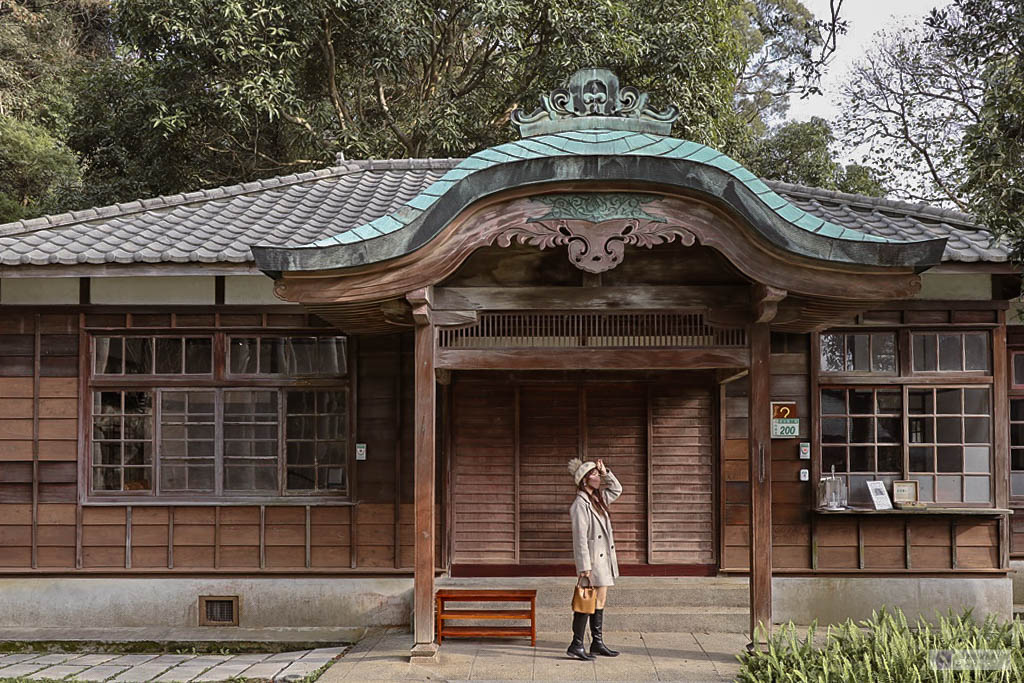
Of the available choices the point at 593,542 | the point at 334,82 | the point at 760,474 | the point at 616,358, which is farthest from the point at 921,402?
the point at 334,82

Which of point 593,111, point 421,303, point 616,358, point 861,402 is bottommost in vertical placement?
point 861,402

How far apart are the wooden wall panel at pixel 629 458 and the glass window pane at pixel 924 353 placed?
2.47 meters

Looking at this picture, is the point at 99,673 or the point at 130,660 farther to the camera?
the point at 130,660

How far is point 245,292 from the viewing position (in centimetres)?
1001

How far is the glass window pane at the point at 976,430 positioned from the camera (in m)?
9.93

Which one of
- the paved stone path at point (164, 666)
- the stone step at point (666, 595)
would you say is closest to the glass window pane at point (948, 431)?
the stone step at point (666, 595)

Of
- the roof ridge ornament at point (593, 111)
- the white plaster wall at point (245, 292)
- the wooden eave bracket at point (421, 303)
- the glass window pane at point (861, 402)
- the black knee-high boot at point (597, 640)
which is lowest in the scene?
the black knee-high boot at point (597, 640)

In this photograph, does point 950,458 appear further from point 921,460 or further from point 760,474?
point 760,474

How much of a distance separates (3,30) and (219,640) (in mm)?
22655

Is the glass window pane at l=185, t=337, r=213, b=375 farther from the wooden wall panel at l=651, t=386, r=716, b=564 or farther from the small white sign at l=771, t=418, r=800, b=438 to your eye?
the small white sign at l=771, t=418, r=800, b=438

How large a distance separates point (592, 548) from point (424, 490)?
63.1 inches

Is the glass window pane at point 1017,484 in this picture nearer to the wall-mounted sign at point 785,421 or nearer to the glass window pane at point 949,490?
the glass window pane at point 949,490

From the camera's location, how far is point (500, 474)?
10.3m

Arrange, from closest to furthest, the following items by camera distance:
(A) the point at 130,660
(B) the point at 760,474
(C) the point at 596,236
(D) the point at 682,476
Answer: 1. (C) the point at 596,236
2. (B) the point at 760,474
3. (A) the point at 130,660
4. (D) the point at 682,476
